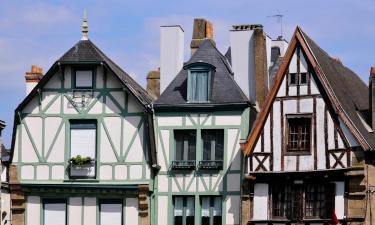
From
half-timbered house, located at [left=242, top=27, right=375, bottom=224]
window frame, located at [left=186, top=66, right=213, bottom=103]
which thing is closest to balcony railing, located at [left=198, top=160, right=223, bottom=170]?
half-timbered house, located at [left=242, top=27, right=375, bottom=224]

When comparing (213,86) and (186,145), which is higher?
(213,86)

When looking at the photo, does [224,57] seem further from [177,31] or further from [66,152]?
[66,152]

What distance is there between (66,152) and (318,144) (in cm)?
922

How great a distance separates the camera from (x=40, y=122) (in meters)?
43.0

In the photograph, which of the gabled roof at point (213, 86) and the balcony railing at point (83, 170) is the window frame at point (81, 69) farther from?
the balcony railing at point (83, 170)

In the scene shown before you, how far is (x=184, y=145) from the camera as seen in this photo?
42594 millimetres

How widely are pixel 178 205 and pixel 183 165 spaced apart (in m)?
1.44

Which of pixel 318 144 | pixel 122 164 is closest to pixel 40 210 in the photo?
pixel 122 164

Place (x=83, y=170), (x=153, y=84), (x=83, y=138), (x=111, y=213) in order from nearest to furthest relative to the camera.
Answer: (x=111, y=213) → (x=83, y=170) → (x=83, y=138) → (x=153, y=84)

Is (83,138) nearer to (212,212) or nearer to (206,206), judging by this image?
(206,206)

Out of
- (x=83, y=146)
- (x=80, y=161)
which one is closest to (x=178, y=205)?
(x=80, y=161)

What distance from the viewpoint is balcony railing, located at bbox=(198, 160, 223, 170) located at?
41.9m

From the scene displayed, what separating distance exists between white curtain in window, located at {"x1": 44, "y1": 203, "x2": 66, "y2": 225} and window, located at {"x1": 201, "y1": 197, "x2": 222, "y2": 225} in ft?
16.5

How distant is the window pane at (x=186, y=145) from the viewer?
140ft
